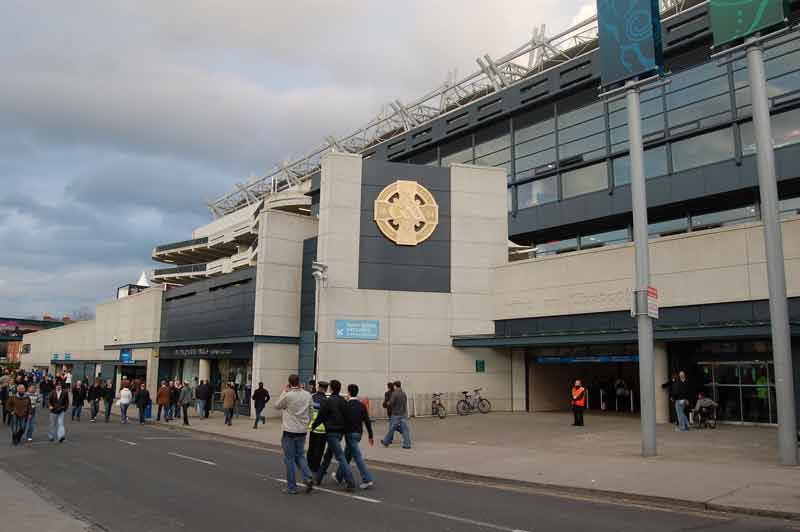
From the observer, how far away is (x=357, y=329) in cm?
2659

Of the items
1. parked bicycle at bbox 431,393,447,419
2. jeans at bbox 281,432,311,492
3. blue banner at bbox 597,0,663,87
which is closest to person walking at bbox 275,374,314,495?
jeans at bbox 281,432,311,492

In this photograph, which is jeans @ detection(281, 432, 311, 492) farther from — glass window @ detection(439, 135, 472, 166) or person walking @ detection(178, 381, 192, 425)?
glass window @ detection(439, 135, 472, 166)

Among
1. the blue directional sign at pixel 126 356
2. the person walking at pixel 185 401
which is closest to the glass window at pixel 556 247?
the person walking at pixel 185 401

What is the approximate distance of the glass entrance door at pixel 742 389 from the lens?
68.2 feet

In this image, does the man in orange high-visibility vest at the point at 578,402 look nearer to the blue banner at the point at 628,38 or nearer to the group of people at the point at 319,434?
the blue banner at the point at 628,38

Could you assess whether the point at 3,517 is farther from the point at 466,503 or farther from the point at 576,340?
the point at 576,340

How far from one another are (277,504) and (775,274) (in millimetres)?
10320

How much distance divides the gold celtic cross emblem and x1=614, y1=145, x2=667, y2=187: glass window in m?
12.2

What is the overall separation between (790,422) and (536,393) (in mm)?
16200

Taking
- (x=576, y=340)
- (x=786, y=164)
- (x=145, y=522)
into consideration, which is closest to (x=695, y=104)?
(x=786, y=164)

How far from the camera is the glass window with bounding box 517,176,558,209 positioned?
1592 inches

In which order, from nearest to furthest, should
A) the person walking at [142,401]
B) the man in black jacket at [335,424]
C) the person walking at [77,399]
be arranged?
the man in black jacket at [335,424], the person walking at [142,401], the person walking at [77,399]

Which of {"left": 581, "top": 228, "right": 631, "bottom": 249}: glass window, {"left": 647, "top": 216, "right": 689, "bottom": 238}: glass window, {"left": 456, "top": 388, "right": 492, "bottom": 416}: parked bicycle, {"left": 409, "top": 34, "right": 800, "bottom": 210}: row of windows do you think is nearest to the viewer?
{"left": 456, "top": 388, "right": 492, "bottom": 416}: parked bicycle

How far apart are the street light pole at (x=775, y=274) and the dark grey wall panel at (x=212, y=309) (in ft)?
74.9
